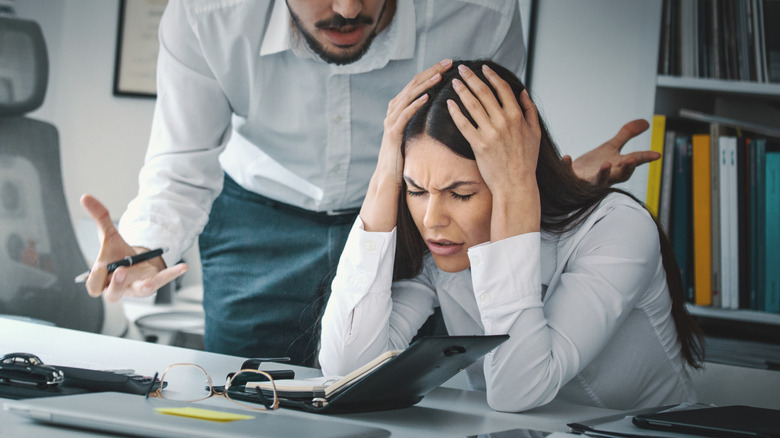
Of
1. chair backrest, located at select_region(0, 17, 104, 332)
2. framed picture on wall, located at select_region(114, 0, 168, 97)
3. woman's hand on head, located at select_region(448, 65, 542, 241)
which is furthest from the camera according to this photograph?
framed picture on wall, located at select_region(114, 0, 168, 97)

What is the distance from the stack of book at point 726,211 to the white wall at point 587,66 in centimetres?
33

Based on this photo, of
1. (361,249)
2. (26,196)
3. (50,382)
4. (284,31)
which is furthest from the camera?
(26,196)

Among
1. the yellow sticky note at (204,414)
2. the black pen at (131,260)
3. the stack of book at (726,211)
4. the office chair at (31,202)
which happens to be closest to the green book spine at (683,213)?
the stack of book at (726,211)

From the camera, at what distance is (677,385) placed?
1.17 meters

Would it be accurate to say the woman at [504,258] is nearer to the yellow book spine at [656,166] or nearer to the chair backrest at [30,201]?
the yellow book spine at [656,166]

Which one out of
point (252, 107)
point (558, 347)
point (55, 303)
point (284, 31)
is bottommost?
point (55, 303)

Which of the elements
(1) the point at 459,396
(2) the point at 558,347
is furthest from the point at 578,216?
(1) the point at 459,396

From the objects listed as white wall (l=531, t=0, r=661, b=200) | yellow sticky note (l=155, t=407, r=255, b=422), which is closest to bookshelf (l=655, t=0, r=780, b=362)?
white wall (l=531, t=0, r=661, b=200)

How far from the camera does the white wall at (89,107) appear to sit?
7.73 ft

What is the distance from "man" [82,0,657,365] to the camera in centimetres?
147

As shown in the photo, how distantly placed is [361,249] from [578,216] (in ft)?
1.18

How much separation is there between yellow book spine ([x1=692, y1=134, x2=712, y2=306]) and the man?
241 mm

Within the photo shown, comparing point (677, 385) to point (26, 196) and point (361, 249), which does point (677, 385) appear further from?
point (26, 196)

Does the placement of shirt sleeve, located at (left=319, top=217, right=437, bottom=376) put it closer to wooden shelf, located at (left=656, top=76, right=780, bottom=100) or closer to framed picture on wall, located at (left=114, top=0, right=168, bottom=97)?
wooden shelf, located at (left=656, top=76, right=780, bottom=100)
